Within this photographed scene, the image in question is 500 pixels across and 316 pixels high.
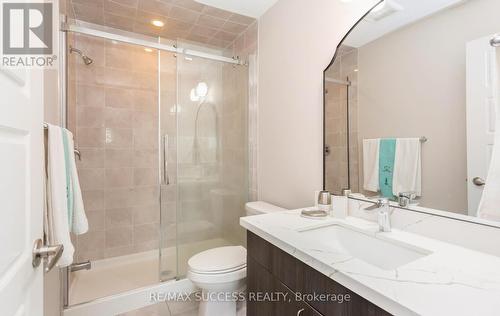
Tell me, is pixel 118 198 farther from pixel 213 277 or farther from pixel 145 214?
pixel 213 277

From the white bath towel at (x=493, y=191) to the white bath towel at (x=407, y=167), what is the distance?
212 millimetres

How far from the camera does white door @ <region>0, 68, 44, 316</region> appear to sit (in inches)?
19.9

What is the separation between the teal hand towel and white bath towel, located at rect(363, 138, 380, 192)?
0.07ft

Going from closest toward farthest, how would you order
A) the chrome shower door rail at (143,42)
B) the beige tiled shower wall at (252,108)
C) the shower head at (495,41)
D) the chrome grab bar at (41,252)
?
the chrome grab bar at (41,252) < the shower head at (495,41) < the chrome shower door rail at (143,42) < the beige tiled shower wall at (252,108)

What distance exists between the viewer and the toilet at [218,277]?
1454mm

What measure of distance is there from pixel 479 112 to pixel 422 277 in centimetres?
63

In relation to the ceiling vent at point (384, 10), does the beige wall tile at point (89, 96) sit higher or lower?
lower

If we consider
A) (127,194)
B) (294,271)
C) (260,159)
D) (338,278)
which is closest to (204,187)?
(260,159)

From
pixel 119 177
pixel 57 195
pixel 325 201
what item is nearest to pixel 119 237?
pixel 119 177

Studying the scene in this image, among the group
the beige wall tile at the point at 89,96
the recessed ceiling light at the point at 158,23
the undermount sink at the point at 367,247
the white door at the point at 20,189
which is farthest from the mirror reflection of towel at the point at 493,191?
the beige wall tile at the point at 89,96

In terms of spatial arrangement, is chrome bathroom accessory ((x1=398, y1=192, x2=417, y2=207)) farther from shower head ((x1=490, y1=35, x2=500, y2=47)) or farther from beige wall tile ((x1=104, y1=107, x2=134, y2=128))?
beige wall tile ((x1=104, y1=107, x2=134, y2=128))

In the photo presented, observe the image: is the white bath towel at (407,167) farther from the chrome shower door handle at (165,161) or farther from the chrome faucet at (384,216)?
the chrome shower door handle at (165,161)

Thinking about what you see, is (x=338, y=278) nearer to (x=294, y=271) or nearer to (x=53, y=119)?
(x=294, y=271)

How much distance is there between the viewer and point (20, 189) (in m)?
0.60
